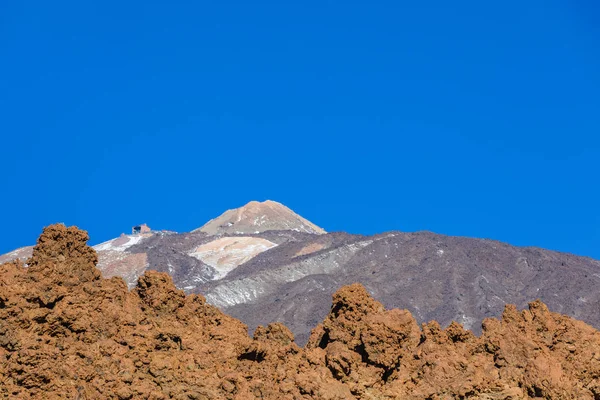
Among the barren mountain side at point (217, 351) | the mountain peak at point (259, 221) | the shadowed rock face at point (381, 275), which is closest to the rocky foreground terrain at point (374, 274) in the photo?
the shadowed rock face at point (381, 275)

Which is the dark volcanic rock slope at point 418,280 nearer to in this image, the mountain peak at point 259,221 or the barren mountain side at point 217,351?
the mountain peak at point 259,221

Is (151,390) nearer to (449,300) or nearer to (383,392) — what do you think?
(383,392)

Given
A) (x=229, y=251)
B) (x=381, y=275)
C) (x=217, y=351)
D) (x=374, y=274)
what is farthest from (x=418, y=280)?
(x=217, y=351)

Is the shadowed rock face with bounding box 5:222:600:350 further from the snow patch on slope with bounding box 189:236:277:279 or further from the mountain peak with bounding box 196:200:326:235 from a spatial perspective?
the mountain peak with bounding box 196:200:326:235

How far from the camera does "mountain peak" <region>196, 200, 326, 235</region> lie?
439ft

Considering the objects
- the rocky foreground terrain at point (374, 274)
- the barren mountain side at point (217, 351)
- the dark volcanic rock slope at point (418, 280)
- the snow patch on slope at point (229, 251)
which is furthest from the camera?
the snow patch on slope at point (229, 251)

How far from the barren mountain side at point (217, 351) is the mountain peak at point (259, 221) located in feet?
380

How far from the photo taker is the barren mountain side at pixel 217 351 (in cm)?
1155

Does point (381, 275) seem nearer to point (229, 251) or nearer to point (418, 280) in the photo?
point (418, 280)

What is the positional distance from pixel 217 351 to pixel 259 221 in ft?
405

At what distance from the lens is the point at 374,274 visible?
267 ft

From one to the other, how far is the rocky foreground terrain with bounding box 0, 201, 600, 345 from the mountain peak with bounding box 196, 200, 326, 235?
24898 millimetres

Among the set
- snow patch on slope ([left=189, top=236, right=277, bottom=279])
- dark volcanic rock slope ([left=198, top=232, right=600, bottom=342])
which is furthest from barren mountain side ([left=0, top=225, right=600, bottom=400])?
snow patch on slope ([left=189, top=236, right=277, bottom=279])

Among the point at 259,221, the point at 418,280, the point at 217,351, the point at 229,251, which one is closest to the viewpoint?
the point at 217,351
